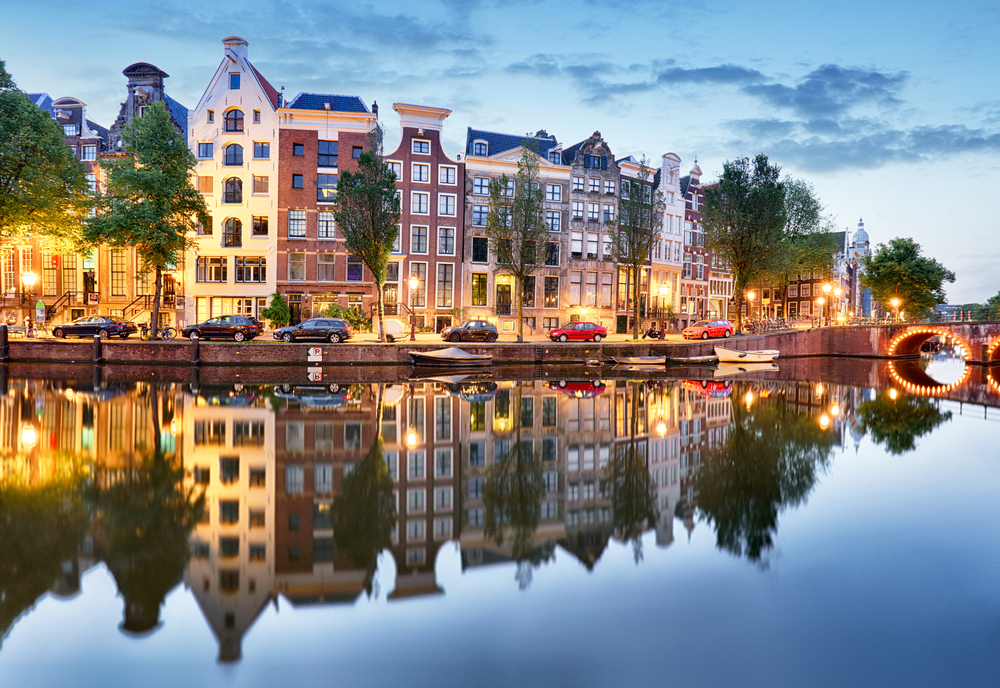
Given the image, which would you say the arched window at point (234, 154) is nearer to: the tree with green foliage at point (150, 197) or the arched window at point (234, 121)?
the arched window at point (234, 121)

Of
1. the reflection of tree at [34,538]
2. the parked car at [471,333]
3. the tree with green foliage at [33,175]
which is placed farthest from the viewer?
the parked car at [471,333]

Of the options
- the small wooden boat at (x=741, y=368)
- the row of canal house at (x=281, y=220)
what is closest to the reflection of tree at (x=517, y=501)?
the small wooden boat at (x=741, y=368)

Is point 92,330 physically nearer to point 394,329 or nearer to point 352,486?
point 394,329

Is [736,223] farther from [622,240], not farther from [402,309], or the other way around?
[402,309]

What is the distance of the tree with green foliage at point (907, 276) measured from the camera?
66750 mm

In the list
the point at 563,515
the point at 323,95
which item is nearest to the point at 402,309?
the point at 323,95

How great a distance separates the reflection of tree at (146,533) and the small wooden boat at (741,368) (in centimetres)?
3186

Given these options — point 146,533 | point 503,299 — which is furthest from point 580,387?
point 503,299

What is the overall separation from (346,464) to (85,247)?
33977 millimetres

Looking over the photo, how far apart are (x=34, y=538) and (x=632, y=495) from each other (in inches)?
368

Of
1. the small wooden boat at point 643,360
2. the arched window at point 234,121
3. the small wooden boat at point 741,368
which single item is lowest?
the small wooden boat at point 741,368

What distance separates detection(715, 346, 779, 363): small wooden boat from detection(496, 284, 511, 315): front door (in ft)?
56.7

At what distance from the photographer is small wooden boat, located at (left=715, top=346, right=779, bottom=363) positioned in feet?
146

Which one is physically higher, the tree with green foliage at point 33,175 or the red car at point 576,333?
the tree with green foliage at point 33,175
